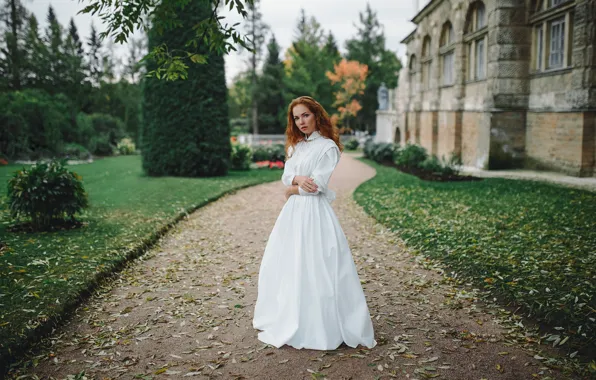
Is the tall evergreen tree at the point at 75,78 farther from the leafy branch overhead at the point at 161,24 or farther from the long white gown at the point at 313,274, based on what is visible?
the long white gown at the point at 313,274

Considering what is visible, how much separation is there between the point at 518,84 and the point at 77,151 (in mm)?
21107

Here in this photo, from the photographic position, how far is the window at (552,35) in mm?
12555

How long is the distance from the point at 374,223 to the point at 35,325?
6.38 meters

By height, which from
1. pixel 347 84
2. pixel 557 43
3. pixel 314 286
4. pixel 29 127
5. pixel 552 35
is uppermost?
pixel 347 84

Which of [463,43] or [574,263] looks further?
[463,43]

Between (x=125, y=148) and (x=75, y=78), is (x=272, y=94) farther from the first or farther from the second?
(x=75, y=78)

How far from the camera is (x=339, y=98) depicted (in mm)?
48031

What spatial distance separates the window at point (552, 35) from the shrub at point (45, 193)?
12010mm

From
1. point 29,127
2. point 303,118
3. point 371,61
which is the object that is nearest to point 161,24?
point 303,118

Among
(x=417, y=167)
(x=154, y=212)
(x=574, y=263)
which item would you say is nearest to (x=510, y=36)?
(x=417, y=167)

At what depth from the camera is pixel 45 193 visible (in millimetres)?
7676

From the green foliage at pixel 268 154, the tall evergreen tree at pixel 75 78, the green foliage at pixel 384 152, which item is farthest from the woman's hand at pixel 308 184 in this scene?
the tall evergreen tree at pixel 75 78

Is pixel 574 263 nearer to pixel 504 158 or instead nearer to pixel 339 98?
pixel 504 158

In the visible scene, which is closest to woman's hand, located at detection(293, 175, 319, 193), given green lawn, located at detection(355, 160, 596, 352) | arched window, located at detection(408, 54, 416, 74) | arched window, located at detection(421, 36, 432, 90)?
green lawn, located at detection(355, 160, 596, 352)
